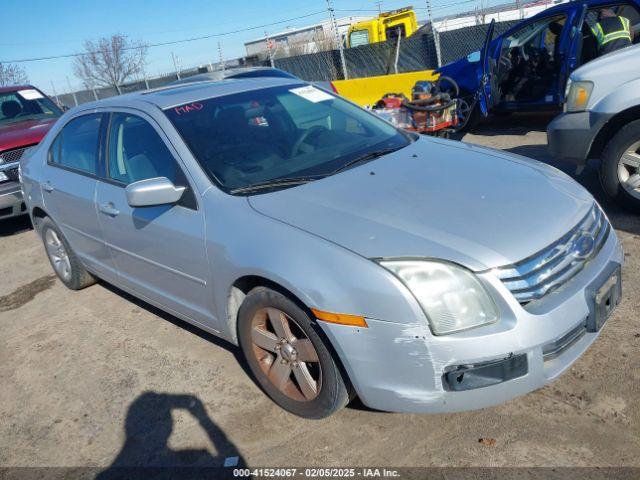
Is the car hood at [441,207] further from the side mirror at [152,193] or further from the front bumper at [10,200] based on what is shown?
the front bumper at [10,200]

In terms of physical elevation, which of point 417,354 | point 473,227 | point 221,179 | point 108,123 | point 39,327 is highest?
point 108,123

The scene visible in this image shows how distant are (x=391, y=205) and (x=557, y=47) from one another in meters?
6.28

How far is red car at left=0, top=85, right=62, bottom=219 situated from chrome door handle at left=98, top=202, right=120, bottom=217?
4017 mm

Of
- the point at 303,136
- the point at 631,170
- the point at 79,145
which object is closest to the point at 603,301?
the point at 303,136

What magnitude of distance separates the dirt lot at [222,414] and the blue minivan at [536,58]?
12.4 ft

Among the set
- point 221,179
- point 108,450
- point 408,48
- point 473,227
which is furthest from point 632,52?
point 408,48

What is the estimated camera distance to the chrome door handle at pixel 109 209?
3.64m

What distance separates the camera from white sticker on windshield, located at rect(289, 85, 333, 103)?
3.99m

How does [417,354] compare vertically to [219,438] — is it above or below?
above

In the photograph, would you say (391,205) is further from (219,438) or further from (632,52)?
(632,52)

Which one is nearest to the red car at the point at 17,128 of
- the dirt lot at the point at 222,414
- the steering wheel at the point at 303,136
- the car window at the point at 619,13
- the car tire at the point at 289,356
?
the dirt lot at the point at 222,414

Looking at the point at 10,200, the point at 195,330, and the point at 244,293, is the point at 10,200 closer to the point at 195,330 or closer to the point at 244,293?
the point at 195,330

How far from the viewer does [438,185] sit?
2893mm

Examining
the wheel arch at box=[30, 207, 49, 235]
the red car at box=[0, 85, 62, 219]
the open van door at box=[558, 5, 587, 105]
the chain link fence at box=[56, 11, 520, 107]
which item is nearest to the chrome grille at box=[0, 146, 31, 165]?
the red car at box=[0, 85, 62, 219]
